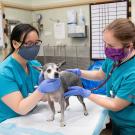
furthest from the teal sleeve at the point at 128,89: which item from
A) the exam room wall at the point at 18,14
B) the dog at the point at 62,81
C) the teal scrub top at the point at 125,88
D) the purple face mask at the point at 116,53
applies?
the exam room wall at the point at 18,14

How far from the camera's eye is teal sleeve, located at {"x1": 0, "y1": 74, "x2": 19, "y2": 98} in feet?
3.83

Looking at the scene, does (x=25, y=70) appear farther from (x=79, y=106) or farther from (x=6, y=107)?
(x=79, y=106)

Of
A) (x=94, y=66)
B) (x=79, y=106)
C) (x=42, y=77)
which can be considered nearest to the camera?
(x=42, y=77)

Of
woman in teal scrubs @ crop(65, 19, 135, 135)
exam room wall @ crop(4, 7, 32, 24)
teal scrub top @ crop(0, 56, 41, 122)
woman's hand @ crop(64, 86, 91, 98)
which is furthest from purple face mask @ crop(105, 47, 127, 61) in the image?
exam room wall @ crop(4, 7, 32, 24)

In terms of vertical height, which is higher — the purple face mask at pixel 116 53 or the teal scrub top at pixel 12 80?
the purple face mask at pixel 116 53

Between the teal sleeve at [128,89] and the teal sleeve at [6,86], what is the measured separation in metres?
0.55

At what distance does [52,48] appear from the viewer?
2457mm

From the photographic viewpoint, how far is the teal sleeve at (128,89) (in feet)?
3.52

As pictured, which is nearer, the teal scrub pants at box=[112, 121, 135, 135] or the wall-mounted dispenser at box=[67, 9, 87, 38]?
the teal scrub pants at box=[112, 121, 135, 135]

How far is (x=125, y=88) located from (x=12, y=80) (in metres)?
0.59

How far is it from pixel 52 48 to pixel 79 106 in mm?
1212

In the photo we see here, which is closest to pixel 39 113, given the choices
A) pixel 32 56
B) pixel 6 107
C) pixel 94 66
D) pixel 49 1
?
pixel 6 107

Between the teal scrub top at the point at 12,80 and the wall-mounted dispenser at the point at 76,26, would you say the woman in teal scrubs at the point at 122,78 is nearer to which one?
the teal scrub top at the point at 12,80

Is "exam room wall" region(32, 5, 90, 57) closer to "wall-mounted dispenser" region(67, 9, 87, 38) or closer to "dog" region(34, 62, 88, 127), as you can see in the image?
"wall-mounted dispenser" region(67, 9, 87, 38)
